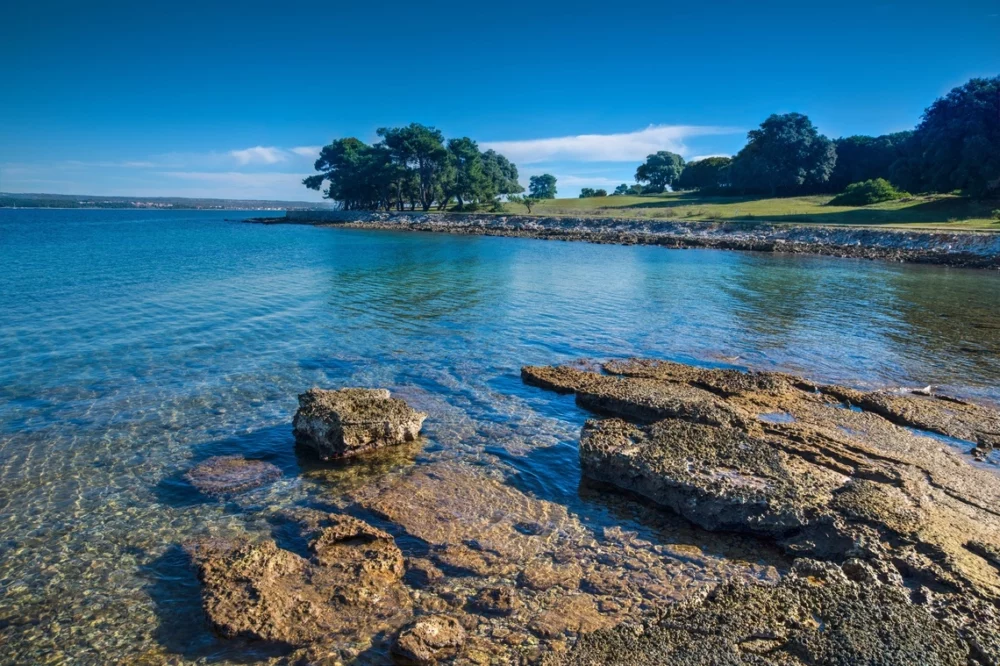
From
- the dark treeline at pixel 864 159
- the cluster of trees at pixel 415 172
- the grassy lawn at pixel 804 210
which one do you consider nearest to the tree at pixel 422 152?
the cluster of trees at pixel 415 172

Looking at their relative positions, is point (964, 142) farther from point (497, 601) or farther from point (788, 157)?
point (497, 601)

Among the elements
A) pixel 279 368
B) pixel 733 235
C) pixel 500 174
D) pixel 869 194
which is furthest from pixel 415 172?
pixel 279 368

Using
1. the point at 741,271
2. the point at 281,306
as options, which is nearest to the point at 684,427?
the point at 281,306

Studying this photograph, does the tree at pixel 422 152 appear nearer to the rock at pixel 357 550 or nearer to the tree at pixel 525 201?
the tree at pixel 525 201

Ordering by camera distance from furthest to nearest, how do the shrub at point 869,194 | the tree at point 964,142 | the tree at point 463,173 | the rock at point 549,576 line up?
1. the tree at point 463,173
2. the shrub at point 869,194
3. the tree at point 964,142
4. the rock at point 549,576

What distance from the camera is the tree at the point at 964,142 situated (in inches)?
2269

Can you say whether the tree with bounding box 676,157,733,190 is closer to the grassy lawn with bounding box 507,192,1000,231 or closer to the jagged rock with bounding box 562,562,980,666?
the grassy lawn with bounding box 507,192,1000,231

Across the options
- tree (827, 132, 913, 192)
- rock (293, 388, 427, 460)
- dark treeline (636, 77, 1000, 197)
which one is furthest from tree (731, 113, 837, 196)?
rock (293, 388, 427, 460)

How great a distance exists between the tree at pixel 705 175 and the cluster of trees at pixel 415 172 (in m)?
43.4

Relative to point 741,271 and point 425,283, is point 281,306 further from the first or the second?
point 741,271

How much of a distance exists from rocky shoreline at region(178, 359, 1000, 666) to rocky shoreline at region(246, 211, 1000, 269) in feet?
156

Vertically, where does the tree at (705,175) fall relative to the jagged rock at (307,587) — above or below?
above

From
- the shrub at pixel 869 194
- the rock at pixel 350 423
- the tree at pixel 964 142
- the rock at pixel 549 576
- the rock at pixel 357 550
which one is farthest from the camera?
the shrub at pixel 869 194

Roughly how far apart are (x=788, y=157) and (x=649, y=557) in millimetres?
102343
